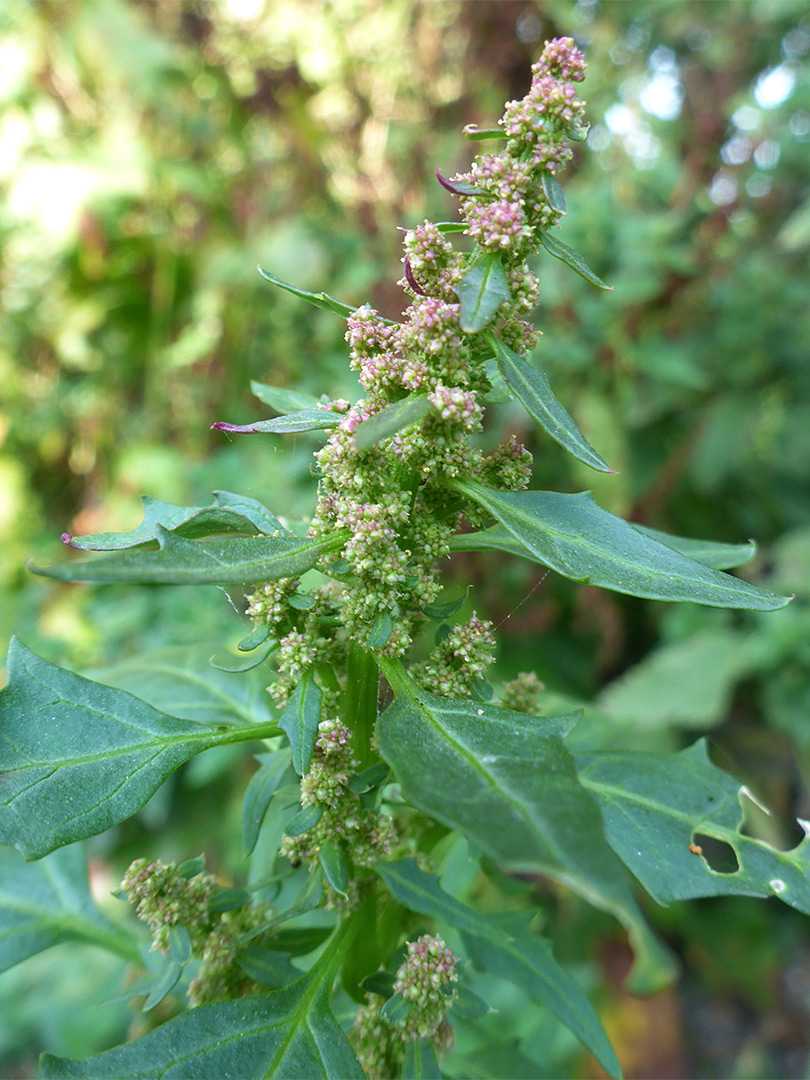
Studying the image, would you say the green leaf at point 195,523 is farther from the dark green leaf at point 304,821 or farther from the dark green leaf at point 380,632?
the dark green leaf at point 304,821

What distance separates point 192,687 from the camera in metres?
1.44

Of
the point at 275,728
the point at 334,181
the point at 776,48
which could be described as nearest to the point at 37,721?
the point at 275,728

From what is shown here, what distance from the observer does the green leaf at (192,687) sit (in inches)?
53.6

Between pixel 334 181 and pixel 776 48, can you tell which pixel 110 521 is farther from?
pixel 776 48

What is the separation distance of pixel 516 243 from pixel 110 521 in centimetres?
411

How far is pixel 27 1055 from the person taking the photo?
3.17m

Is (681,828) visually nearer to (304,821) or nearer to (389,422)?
(304,821)

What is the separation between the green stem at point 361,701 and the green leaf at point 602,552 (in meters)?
0.25

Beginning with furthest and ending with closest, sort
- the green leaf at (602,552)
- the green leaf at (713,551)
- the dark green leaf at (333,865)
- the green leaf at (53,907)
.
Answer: the green leaf at (53,907) < the green leaf at (713,551) < the dark green leaf at (333,865) < the green leaf at (602,552)

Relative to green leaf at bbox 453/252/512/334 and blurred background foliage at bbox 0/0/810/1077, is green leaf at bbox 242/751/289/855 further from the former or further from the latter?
blurred background foliage at bbox 0/0/810/1077

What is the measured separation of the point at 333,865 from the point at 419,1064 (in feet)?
0.98

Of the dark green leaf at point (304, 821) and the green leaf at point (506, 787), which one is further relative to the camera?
the dark green leaf at point (304, 821)

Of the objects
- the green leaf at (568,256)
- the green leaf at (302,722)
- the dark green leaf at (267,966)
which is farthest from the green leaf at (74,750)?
the green leaf at (568,256)

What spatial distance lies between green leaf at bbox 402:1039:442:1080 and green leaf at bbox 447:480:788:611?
656mm
